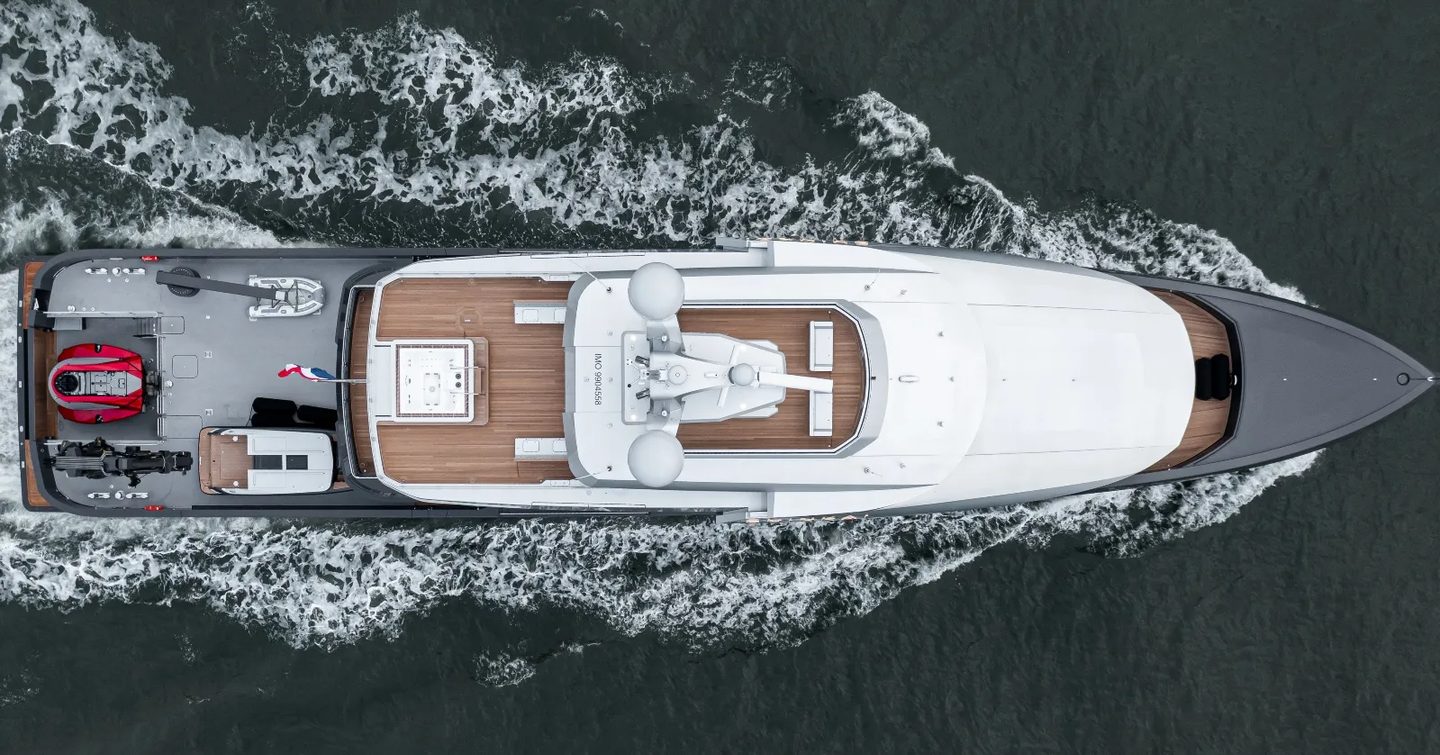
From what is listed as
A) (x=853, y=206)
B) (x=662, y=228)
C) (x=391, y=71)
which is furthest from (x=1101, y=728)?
(x=391, y=71)

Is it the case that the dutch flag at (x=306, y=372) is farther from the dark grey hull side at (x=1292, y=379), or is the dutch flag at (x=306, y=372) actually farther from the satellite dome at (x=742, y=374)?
the dark grey hull side at (x=1292, y=379)

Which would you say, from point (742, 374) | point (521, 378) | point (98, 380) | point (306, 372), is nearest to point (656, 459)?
point (742, 374)

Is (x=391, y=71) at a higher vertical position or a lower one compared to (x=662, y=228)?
higher

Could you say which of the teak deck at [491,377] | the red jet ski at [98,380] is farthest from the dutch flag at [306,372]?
the red jet ski at [98,380]

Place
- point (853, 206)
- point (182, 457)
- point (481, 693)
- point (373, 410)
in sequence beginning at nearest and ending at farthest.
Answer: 1. point (373, 410)
2. point (182, 457)
3. point (481, 693)
4. point (853, 206)

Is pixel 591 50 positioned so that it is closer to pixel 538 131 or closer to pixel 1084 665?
pixel 538 131
